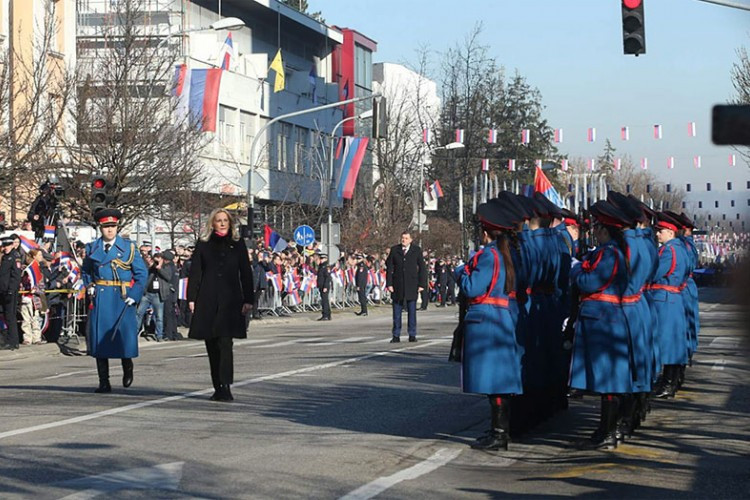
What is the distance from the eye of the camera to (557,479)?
8.34 m

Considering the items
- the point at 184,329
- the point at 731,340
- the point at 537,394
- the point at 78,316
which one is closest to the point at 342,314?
the point at 184,329

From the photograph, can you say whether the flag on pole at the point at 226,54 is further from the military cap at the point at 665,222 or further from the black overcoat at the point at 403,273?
the military cap at the point at 665,222

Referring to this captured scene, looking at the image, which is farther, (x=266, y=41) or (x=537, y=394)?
(x=266, y=41)

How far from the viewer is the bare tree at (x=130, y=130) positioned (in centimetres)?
3375

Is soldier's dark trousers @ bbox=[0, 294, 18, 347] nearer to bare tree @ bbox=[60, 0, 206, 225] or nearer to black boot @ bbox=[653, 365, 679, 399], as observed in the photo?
bare tree @ bbox=[60, 0, 206, 225]

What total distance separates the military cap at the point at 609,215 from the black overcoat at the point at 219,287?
4.66 m

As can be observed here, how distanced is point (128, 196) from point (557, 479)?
2652 cm

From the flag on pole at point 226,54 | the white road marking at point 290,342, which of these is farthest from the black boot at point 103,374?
the flag on pole at point 226,54

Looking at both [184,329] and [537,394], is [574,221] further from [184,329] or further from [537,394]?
[184,329]

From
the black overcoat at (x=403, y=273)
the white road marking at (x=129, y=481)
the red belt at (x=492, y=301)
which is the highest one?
the black overcoat at (x=403, y=273)

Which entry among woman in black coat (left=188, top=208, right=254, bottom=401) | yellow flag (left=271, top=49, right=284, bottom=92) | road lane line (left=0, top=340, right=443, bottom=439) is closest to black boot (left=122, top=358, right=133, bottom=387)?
road lane line (left=0, top=340, right=443, bottom=439)

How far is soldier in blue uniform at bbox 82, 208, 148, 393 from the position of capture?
14117mm

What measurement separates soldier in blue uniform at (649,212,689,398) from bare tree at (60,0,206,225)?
2163cm

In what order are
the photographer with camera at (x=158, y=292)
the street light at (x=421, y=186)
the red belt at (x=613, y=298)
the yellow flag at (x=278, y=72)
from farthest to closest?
the yellow flag at (x=278, y=72)
the street light at (x=421, y=186)
the photographer with camera at (x=158, y=292)
the red belt at (x=613, y=298)
